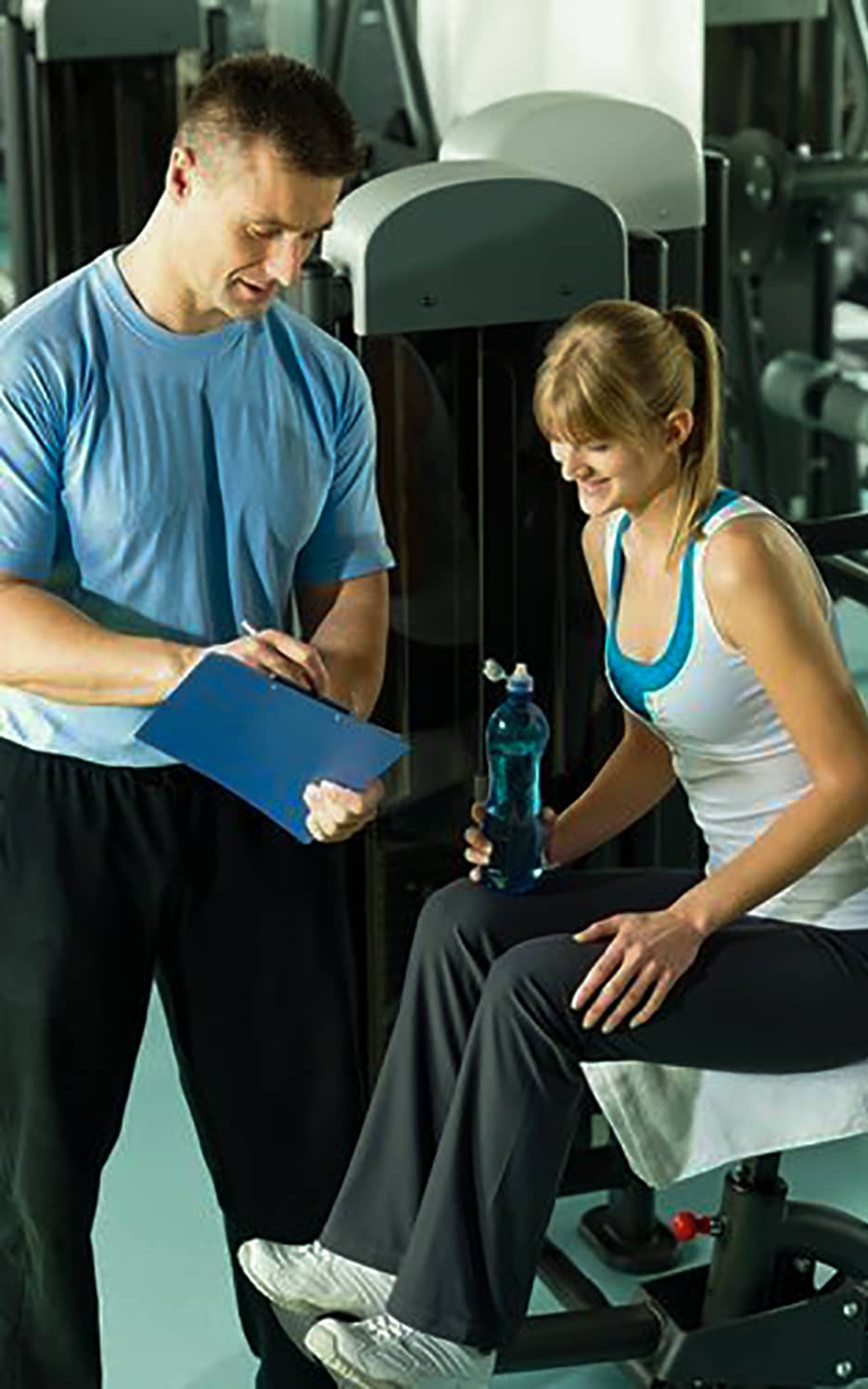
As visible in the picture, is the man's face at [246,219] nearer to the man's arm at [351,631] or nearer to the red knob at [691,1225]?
the man's arm at [351,631]

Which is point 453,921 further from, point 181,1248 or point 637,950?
point 181,1248

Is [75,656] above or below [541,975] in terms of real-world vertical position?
above

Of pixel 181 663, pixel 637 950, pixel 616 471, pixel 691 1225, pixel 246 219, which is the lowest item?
pixel 691 1225

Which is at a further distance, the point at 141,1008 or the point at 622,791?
the point at 622,791

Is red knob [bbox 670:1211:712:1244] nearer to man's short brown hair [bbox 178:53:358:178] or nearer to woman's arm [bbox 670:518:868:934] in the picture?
woman's arm [bbox 670:518:868:934]

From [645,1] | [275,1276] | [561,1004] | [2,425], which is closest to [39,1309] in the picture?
[275,1276]

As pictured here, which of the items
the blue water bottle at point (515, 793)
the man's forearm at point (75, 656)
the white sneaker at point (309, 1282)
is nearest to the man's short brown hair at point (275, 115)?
the man's forearm at point (75, 656)

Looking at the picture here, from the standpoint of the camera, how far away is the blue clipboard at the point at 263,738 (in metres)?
2.11

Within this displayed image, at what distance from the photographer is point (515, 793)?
2.44 meters

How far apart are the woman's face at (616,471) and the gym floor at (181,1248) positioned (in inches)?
37.9

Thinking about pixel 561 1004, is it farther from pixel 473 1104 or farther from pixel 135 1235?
pixel 135 1235

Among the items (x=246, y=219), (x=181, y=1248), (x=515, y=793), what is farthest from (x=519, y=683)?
(x=181, y=1248)

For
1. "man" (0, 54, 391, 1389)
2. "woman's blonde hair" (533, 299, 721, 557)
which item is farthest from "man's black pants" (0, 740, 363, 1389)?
"woman's blonde hair" (533, 299, 721, 557)

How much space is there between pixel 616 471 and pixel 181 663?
43 centimetres
